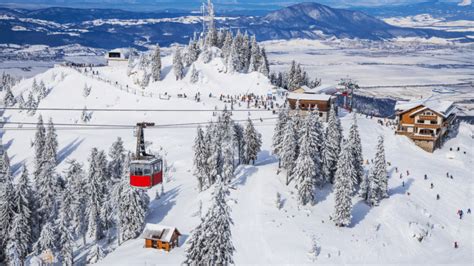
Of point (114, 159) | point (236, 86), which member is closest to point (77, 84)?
point (236, 86)

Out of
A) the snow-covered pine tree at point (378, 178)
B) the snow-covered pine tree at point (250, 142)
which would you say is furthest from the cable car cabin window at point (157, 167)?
the snow-covered pine tree at point (250, 142)

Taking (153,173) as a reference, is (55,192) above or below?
below

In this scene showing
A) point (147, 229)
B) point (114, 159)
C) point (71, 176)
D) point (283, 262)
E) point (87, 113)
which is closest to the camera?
point (283, 262)

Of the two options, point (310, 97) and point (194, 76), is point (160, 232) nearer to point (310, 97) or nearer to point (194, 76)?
point (310, 97)

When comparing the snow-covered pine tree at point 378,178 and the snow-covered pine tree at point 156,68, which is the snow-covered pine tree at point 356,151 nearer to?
the snow-covered pine tree at point 378,178

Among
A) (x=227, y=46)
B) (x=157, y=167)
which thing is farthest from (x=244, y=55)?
(x=157, y=167)

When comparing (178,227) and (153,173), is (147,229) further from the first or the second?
(153,173)

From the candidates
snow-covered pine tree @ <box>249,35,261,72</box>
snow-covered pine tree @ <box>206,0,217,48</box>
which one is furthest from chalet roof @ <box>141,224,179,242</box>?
snow-covered pine tree @ <box>206,0,217,48</box>
